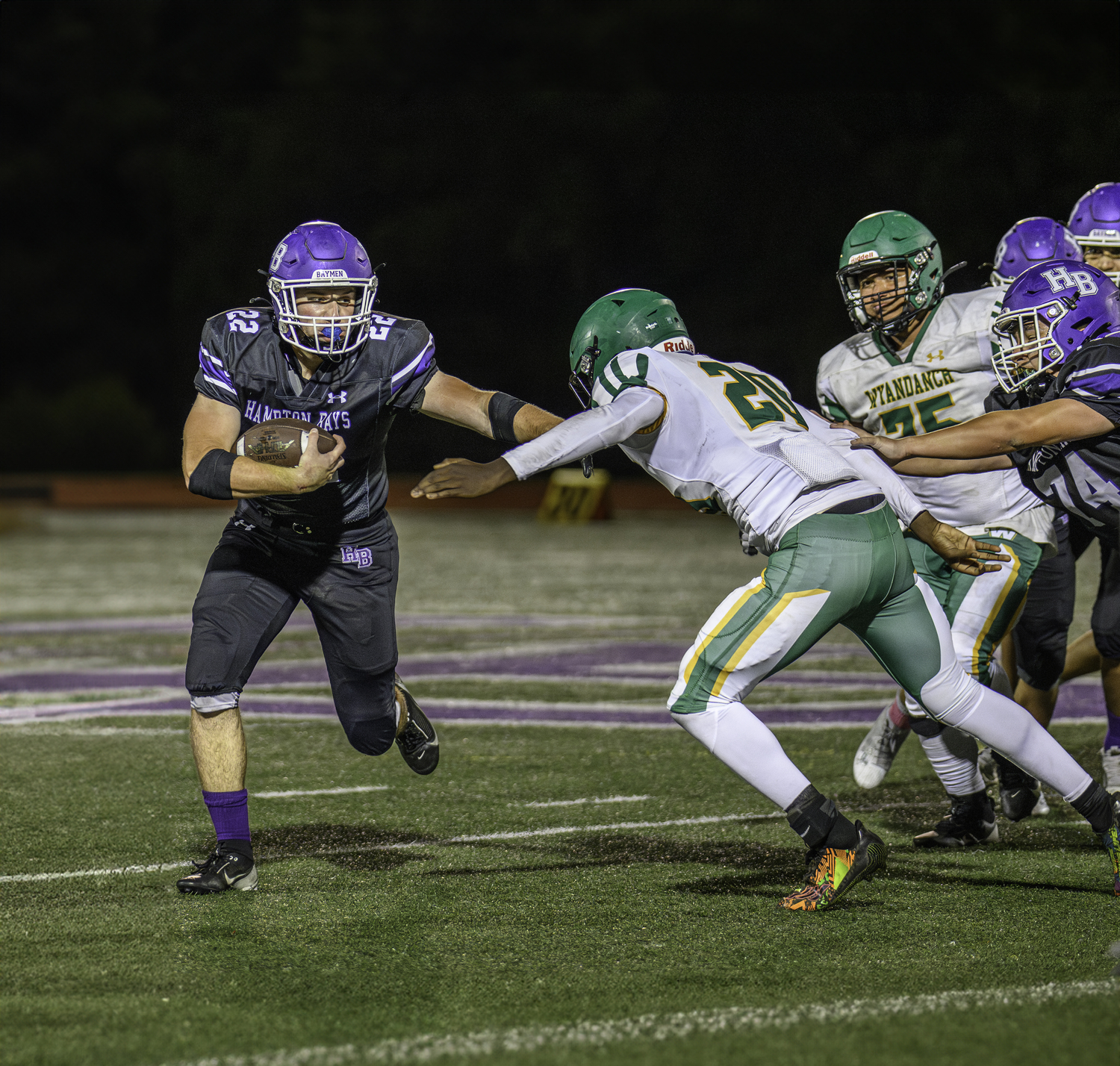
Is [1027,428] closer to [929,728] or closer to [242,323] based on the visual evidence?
[929,728]

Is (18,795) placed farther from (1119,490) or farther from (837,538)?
(1119,490)

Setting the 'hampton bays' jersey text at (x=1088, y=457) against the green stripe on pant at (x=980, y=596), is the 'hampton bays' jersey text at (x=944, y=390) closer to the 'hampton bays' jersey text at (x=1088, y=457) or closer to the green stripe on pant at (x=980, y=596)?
the green stripe on pant at (x=980, y=596)

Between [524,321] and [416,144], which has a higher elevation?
[416,144]

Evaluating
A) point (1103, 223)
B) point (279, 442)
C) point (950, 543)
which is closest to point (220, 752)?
point (279, 442)

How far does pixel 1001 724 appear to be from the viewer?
175 inches

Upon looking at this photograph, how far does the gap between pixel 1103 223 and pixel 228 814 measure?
13.3 ft

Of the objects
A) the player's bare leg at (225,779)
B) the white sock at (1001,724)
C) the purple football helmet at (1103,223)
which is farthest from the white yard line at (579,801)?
the purple football helmet at (1103,223)

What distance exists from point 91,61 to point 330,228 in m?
38.0

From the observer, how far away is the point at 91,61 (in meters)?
39.8

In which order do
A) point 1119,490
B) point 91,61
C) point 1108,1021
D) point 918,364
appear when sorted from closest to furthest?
point 1108,1021
point 1119,490
point 918,364
point 91,61

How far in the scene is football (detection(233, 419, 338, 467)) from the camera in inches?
173

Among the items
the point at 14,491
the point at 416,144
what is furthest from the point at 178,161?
the point at 14,491

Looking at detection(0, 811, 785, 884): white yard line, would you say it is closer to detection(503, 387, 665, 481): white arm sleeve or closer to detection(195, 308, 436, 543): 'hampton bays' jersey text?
detection(195, 308, 436, 543): 'hampton bays' jersey text

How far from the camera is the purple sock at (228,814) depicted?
4.64 meters
